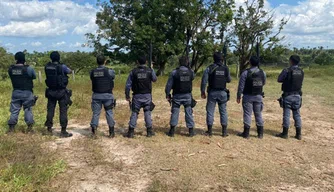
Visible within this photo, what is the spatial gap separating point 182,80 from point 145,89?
85 cm

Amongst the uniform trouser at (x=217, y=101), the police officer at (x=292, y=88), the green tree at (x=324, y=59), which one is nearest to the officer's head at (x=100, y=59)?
the uniform trouser at (x=217, y=101)

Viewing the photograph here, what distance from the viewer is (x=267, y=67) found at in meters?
40.0

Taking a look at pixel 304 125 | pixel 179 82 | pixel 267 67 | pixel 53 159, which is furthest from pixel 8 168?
pixel 267 67

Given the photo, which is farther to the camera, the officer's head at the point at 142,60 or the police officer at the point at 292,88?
the police officer at the point at 292,88

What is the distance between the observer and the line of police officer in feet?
22.5

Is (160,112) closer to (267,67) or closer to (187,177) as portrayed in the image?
(187,177)

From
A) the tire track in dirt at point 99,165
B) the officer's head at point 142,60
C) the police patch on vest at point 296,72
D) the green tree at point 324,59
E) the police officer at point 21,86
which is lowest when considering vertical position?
the tire track in dirt at point 99,165

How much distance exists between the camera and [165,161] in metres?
5.65

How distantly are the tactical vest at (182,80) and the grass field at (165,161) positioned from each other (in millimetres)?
1138

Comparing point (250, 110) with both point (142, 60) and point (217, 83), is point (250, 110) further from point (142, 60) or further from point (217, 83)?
point (142, 60)

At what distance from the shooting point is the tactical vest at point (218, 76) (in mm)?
7059

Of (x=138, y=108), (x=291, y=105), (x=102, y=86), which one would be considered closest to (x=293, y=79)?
(x=291, y=105)

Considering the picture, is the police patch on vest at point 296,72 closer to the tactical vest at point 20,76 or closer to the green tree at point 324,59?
the tactical vest at point 20,76

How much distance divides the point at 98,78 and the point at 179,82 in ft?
5.85
